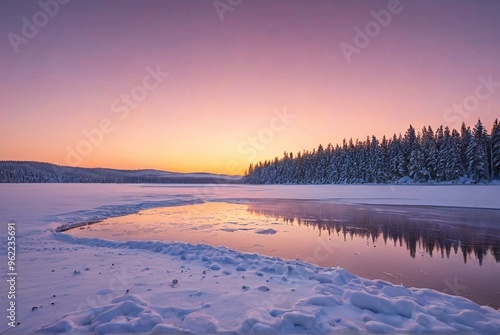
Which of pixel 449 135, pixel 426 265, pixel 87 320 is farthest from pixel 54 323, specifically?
pixel 449 135

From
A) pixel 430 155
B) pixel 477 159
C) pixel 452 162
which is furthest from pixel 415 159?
pixel 477 159

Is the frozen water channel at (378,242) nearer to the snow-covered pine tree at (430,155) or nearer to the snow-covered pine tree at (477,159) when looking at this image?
the snow-covered pine tree at (477,159)

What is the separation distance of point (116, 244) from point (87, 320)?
19.1 ft

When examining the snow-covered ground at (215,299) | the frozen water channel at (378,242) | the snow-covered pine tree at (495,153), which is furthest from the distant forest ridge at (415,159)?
the snow-covered ground at (215,299)

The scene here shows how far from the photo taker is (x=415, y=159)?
61406 mm

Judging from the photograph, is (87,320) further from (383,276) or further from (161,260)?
(383,276)

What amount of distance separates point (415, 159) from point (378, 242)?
60172 millimetres

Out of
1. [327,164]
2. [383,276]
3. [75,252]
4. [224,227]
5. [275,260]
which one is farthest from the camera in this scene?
[327,164]

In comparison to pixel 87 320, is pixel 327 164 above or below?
above

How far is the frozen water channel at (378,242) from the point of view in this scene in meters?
6.84

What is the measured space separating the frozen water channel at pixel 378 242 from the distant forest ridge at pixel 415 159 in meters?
47.9

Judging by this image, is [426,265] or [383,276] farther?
[426,265]

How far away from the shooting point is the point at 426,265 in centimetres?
775

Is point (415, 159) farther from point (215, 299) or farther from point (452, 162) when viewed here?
point (215, 299)
